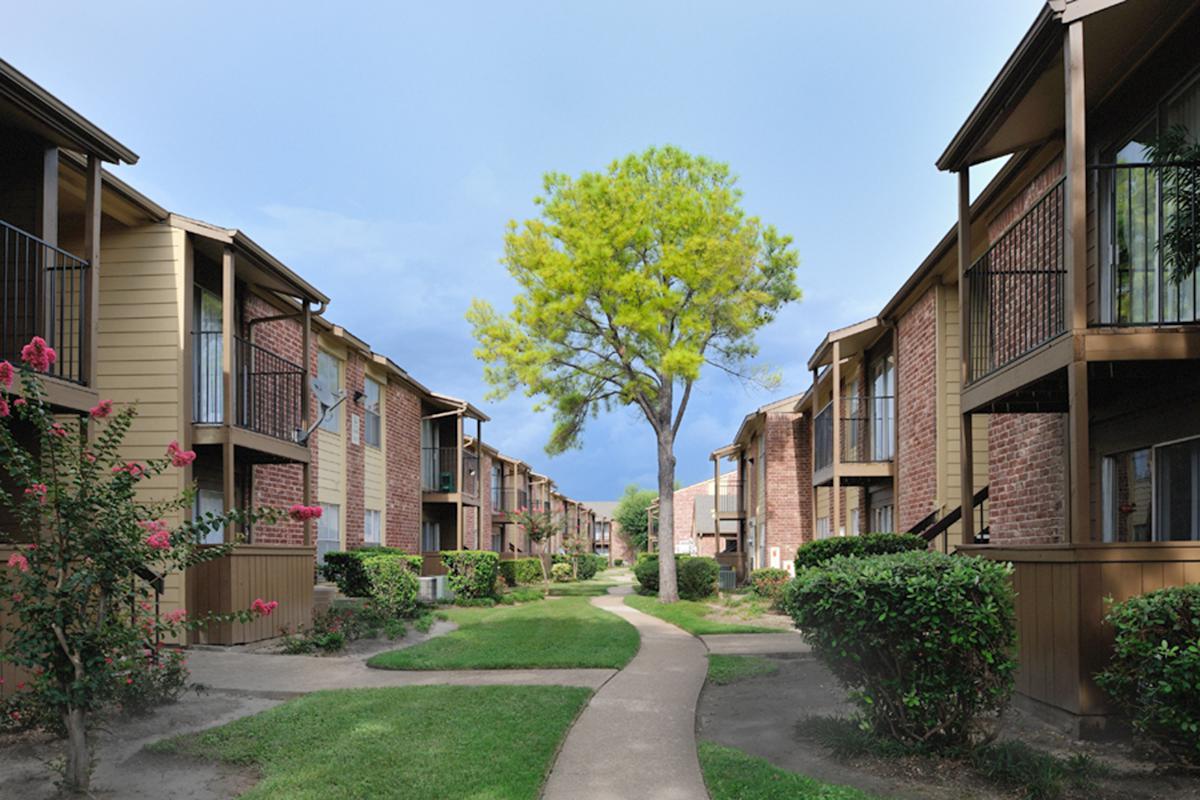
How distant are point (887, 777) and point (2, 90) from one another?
9.12 metres

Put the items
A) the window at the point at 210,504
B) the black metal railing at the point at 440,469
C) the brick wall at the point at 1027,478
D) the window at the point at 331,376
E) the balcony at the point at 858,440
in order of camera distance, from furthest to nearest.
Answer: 1. the black metal railing at the point at 440,469
2. the window at the point at 331,376
3. the balcony at the point at 858,440
4. the window at the point at 210,504
5. the brick wall at the point at 1027,478

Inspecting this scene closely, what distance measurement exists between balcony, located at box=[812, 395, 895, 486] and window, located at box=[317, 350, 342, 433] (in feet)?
35.1

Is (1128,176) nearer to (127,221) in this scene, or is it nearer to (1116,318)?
(1116,318)

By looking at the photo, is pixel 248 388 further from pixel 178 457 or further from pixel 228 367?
pixel 178 457

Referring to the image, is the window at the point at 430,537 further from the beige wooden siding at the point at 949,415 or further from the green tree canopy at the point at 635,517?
the green tree canopy at the point at 635,517

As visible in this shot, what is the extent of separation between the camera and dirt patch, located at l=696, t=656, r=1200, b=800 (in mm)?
6086

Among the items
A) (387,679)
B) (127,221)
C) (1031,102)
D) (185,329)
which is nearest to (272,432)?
(185,329)

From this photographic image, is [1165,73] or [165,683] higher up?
[1165,73]

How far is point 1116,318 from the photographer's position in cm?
943

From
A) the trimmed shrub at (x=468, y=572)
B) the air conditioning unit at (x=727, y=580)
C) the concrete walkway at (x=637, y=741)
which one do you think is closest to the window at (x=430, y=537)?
the trimmed shrub at (x=468, y=572)

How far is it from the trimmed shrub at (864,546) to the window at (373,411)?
11685mm

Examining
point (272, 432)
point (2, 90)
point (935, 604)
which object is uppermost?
point (2, 90)

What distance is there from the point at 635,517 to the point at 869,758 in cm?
7524

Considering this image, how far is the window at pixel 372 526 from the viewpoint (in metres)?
24.5
